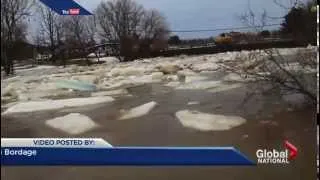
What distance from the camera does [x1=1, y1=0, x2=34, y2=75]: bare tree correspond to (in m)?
3.88

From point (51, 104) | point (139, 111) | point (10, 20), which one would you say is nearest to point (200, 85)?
point (139, 111)

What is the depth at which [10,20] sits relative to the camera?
395 centimetres

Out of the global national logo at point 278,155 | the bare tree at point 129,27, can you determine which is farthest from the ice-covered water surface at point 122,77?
the global national logo at point 278,155

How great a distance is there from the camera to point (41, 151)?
3842 mm

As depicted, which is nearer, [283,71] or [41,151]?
[41,151]

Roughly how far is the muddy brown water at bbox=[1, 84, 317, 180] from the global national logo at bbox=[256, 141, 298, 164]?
0.03 metres

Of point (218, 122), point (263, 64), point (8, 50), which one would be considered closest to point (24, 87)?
point (8, 50)

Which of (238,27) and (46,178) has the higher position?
(238,27)

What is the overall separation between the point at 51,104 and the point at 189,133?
899mm

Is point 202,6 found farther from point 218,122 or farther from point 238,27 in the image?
point 218,122

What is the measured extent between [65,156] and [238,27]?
1397 mm

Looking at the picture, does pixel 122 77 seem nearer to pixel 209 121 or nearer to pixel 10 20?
pixel 209 121

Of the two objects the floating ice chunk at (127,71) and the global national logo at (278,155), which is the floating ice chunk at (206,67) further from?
the global national logo at (278,155)

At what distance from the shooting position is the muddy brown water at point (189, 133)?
386 centimetres
